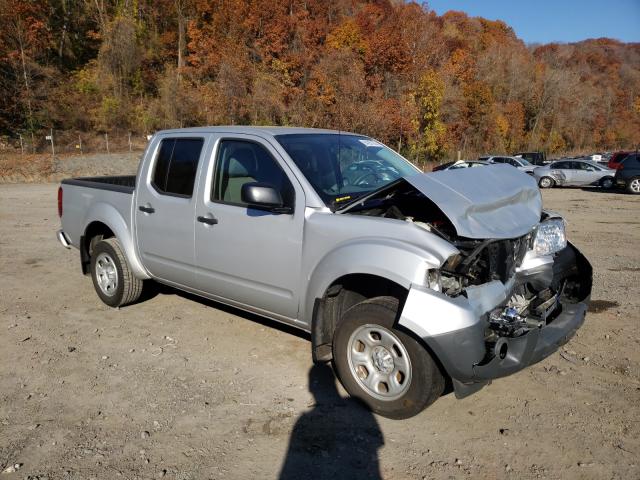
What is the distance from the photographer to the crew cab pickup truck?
10.4 ft

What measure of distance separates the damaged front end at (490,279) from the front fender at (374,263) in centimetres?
8

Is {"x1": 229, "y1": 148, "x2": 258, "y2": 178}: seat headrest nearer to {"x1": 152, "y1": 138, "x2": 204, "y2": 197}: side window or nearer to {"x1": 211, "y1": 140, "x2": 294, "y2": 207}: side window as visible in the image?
{"x1": 211, "y1": 140, "x2": 294, "y2": 207}: side window

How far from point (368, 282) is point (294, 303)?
0.62 metres

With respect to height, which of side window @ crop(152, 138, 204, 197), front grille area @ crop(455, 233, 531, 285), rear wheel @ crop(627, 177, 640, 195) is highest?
side window @ crop(152, 138, 204, 197)

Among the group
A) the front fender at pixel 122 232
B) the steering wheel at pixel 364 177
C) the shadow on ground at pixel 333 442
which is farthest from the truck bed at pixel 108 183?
the shadow on ground at pixel 333 442

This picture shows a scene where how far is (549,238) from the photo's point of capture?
4094 millimetres

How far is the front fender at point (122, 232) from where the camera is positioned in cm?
535

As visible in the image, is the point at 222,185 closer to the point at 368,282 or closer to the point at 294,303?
the point at 294,303

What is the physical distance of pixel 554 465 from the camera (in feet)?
9.73

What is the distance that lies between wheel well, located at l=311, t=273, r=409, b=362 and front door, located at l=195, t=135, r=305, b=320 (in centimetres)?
30

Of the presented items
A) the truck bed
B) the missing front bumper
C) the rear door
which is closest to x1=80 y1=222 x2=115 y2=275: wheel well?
the truck bed

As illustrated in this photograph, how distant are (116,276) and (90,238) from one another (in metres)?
0.78

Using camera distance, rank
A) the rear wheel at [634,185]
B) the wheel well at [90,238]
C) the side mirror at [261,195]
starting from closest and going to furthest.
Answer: the side mirror at [261,195]
the wheel well at [90,238]
the rear wheel at [634,185]

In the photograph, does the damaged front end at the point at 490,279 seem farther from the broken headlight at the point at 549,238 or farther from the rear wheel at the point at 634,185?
the rear wheel at the point at 634,185
